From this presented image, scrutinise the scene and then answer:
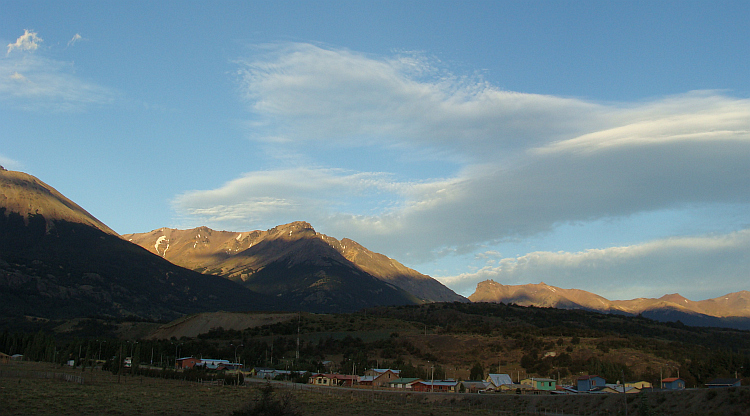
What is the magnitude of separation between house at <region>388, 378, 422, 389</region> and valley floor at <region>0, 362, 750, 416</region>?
937cm

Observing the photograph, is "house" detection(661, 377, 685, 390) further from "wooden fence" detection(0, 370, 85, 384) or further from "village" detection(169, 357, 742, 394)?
"wooden fence" detection(0, 370, 85, 384)

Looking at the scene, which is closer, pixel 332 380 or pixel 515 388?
pixel 515 388

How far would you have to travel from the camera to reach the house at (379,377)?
9556 cm

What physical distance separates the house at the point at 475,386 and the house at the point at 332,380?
18.5 m

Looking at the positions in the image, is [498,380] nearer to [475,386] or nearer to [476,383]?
[476,383]

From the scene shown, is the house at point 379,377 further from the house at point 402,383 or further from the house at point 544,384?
the house at point 544,384

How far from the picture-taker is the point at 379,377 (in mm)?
96938

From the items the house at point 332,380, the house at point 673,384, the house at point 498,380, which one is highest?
the house at point 673,384

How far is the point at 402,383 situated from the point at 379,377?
6.20 m

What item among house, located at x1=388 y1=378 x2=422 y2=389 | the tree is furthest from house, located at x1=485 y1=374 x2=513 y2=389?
house, located at x1=388 y1=378 x2=422 y2=389

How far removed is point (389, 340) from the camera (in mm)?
135375

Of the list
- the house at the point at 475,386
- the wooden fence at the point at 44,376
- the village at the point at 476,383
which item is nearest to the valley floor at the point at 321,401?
the wooden fence at the point at 44,376

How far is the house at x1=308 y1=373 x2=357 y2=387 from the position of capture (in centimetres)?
9532

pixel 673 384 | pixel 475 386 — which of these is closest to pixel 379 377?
pixel 475 386
